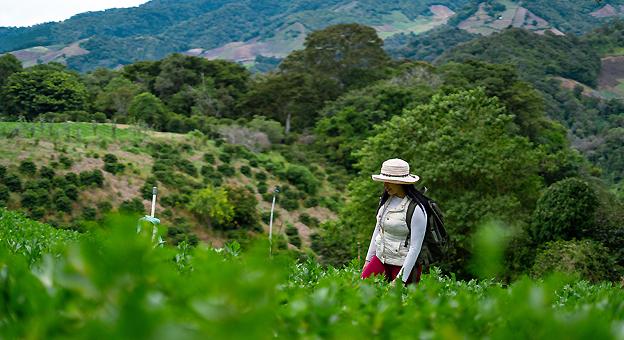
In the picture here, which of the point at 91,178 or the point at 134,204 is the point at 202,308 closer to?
the point at 134,204

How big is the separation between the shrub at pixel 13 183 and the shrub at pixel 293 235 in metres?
12.4

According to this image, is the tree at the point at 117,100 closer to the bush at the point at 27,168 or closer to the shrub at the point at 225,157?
the shrub at the point at 225,157

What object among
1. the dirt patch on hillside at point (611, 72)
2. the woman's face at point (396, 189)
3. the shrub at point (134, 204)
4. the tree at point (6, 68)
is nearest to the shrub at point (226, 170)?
the shrub at point (134, 204)

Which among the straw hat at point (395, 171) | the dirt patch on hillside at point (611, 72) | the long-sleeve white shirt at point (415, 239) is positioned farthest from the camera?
the dirt patch on hillside at point (611, 72)

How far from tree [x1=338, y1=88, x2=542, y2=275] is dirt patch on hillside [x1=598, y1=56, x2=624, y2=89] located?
87.9 m

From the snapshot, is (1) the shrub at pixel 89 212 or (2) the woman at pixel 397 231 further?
(1) the shrub at pixel 89 212

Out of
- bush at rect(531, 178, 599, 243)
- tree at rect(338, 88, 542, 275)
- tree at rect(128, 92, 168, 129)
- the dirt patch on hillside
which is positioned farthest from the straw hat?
the dirt patch on hillside

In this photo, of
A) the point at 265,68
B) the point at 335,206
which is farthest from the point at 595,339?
the point at 265,68

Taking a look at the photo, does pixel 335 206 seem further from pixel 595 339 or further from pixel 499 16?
pixel 499 16

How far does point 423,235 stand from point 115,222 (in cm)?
469

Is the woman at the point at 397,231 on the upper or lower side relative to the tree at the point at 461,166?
upper

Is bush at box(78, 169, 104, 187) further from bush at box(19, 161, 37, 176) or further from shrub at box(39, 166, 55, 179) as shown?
bush at box(19, 161, 37, 176)

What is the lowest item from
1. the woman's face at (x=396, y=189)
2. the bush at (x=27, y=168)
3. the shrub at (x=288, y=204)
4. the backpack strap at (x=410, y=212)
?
the shrub at (x=288, y=204)

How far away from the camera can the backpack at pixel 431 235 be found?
5.76 m
